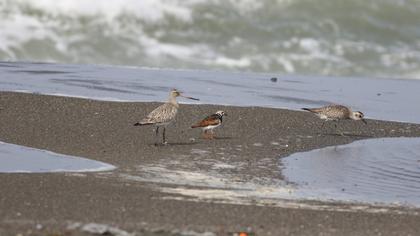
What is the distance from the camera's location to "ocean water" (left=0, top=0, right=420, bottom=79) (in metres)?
30.7

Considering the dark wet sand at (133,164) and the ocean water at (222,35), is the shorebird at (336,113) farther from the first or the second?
the ocean water at (222,35)

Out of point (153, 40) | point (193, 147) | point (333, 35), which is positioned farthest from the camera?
point (333, 35)

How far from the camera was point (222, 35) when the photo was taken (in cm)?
3441

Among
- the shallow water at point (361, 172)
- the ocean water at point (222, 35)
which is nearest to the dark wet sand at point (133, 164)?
the shallow water at point (361, 172)

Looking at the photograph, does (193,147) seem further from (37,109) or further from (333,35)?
(333,35)

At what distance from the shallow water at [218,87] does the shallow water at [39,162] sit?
5.79m

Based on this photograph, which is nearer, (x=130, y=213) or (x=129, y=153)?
(x=130, y=213)

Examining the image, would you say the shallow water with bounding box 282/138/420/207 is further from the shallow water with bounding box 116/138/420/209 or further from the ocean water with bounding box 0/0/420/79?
the ocean water with bounding box 0/0/420/79

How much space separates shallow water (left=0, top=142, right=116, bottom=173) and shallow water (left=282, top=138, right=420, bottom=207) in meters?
2.69

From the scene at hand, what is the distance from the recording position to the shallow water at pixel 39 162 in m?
13.3

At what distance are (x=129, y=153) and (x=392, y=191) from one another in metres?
3.94

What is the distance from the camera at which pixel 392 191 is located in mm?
13477

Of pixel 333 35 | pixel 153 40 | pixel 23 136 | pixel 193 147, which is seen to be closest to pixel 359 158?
pixel 193 147

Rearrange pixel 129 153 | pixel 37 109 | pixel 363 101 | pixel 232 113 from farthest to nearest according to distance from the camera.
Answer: pixel 363 101, pixel 232 113, pixel 37 109, pixel 129 153
